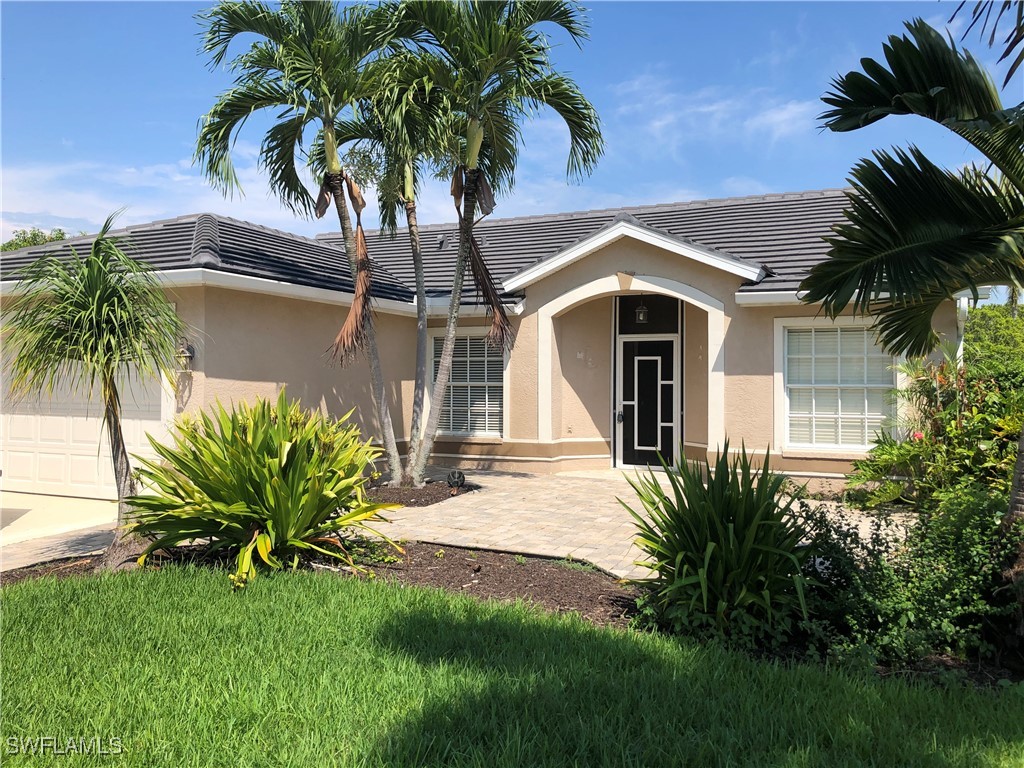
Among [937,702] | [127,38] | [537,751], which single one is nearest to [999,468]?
[937,702]

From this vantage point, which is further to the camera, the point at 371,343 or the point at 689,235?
the point at 689,235

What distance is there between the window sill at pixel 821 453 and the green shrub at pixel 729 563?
744 cm

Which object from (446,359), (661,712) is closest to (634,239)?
(446,359)

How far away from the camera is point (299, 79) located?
10.5 metres

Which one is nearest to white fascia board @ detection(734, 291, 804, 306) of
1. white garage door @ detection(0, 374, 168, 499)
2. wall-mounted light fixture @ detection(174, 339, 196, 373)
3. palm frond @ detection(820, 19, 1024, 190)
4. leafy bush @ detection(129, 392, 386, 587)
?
palm frond @ detection(820, 19, 1024, 190)

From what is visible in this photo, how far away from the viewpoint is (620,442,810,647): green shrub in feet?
16.9

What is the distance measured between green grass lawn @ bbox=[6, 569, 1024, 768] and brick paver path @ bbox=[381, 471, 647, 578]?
2111 millimetres

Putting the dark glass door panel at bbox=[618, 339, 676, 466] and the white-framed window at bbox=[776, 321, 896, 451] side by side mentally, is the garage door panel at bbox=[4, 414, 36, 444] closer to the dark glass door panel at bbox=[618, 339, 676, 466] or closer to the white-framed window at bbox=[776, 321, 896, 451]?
the dark glass door panel at bbox=[618, 339, 676, 466]


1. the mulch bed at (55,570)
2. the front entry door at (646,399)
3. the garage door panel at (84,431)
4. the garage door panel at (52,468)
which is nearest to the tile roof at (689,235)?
A: the front entry door at (646,399)

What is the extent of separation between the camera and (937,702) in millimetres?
4074

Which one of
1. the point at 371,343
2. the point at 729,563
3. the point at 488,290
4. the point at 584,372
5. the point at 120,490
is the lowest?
the point at 729,563

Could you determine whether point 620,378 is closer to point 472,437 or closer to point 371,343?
point 472,437

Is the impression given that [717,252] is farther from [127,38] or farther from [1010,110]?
[127,38]

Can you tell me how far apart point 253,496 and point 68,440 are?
7.61m
